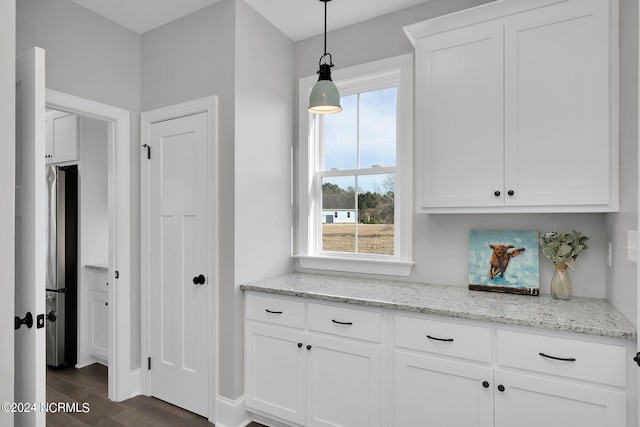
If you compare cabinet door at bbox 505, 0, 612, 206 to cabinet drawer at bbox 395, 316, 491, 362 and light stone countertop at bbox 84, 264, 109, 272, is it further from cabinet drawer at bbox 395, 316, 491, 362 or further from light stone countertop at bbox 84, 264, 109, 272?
light stone countertop at bbox 84, 264, 109, 272

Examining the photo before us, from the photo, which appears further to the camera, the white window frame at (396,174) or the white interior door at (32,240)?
the white window frame at (396,174)

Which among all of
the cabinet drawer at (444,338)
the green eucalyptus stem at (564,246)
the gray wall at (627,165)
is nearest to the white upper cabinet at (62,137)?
the cabinet drawer at (444,338)

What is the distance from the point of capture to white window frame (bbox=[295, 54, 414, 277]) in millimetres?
2479

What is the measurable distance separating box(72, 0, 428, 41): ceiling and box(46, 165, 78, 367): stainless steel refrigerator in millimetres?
1458

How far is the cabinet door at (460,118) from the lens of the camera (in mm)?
1932

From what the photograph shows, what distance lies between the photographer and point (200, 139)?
247cm

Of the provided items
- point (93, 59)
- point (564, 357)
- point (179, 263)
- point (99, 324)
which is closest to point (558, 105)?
point (564, 357)

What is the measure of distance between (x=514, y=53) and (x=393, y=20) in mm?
964

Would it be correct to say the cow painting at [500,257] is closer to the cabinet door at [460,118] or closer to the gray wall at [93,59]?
the cabinet door at [460,118]

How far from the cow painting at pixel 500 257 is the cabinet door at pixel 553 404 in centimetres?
68

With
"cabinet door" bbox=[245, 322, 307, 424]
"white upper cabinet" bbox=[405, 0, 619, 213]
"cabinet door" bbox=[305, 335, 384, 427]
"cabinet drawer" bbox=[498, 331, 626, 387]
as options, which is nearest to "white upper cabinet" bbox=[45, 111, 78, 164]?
"cabinet door" bbox=[245, 322, 307, 424]
